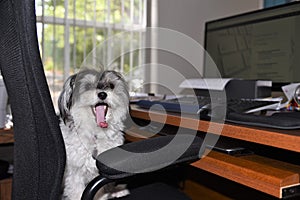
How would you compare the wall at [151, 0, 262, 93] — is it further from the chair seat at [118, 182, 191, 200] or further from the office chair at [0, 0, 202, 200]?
the office chair at [0, 0, 202, 200]

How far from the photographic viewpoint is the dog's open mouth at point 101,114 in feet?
3.70

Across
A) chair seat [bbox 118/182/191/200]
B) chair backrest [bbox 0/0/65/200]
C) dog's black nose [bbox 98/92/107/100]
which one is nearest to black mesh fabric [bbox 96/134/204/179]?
chair backrest [bbox 0/0/65/200]

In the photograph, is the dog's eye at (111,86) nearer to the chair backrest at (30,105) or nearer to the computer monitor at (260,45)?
the chair backrest at (30,105)

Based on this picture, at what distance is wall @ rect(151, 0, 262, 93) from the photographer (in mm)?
2041

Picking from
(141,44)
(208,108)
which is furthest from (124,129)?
(141,44)

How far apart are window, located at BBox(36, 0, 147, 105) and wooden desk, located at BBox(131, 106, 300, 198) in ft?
3.05

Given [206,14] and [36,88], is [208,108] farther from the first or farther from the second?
[206,14]

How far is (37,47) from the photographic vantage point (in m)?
0.60

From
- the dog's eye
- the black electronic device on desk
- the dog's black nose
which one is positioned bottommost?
the black electronic device on desk

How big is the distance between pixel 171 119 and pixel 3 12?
0.55 metres

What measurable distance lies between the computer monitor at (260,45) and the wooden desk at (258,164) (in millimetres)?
632

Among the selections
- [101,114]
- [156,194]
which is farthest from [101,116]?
[156,194]

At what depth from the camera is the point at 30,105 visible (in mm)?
638

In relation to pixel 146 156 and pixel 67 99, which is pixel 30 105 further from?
pixel 67 99
